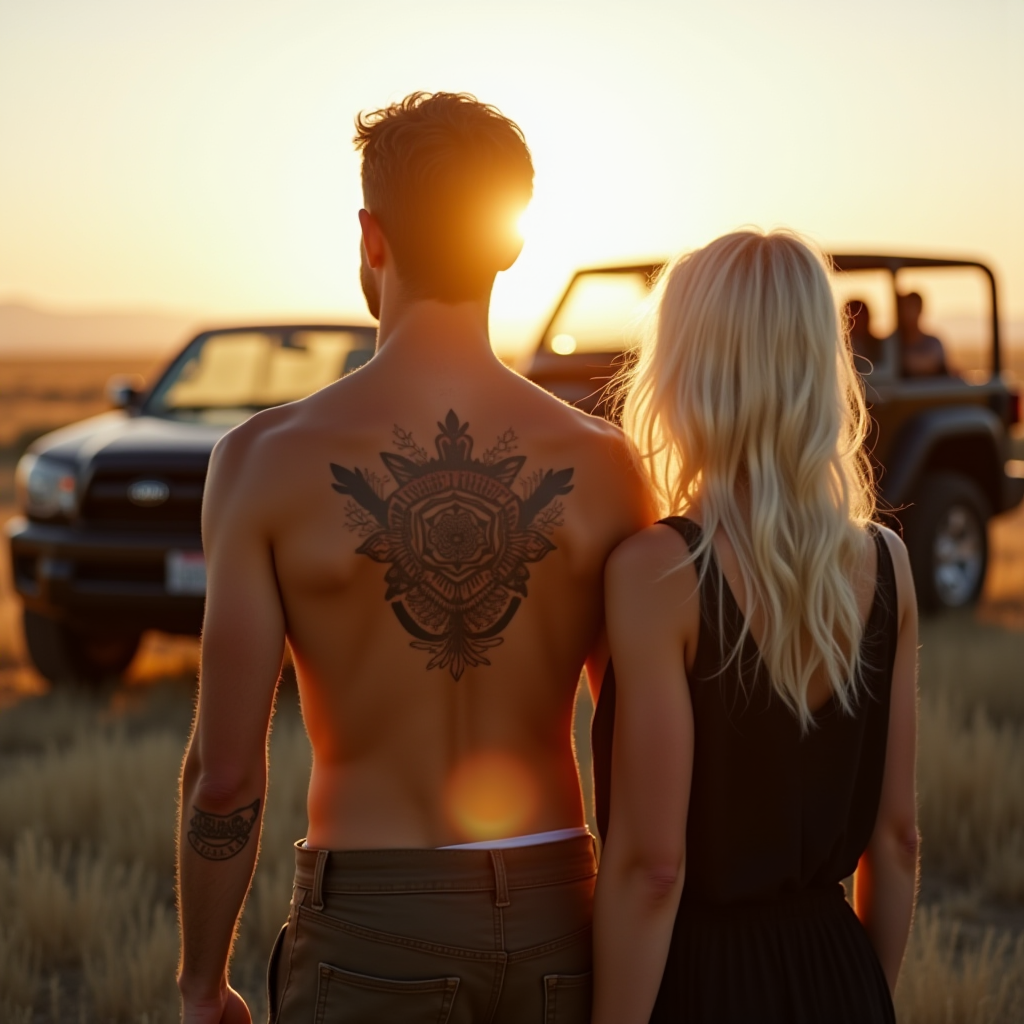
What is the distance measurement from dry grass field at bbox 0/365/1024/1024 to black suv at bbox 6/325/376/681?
Answer: 475mm

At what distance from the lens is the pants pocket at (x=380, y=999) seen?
6.21ft

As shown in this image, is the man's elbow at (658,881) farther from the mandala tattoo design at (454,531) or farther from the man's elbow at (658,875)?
the mandala tattoo design at (454,531)

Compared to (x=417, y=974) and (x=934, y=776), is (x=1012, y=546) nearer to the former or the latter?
(x=934, y=776)

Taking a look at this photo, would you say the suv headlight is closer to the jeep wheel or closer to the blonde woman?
the jeep wheel

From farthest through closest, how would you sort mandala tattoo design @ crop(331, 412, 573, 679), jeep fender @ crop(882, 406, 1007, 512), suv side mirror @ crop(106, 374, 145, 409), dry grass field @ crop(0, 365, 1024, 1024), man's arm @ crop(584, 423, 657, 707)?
jeep fender @ crop(882, 406, 1007, 512)
suv side mirror @ crop(106, 374, 145, 409)
dry grass field @ crop(0, 365, 1024, 1024)
man's arm @ crop(584, 423, 657, 707)
mandala tattoo design @ crop(331, 412, 573, 679)

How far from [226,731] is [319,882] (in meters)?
0.27

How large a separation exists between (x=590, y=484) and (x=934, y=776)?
395 centimetres

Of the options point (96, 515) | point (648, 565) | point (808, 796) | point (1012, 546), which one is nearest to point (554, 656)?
point (648, 565)

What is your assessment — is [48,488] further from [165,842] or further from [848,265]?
[848,265]

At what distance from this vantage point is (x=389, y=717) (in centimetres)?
197

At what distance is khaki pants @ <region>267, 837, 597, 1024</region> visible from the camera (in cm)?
190

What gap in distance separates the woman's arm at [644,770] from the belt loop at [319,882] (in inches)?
15.4

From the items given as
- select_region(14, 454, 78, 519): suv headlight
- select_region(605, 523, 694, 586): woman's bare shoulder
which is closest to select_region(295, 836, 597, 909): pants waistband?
select_region(605, 523, 694, 586): woman's bare shoulder

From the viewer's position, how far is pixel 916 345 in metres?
8.64
